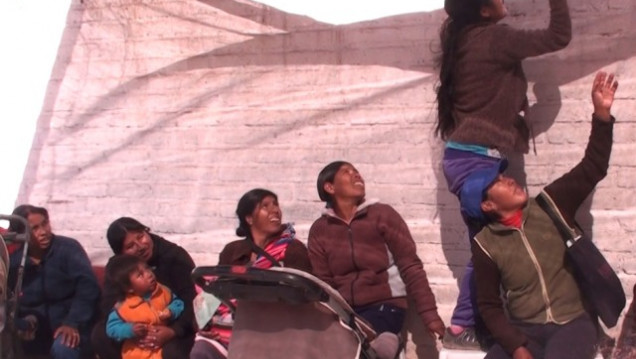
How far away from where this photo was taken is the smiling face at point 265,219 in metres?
6.09

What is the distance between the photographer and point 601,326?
19.0ft

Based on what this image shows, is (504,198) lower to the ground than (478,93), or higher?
lower

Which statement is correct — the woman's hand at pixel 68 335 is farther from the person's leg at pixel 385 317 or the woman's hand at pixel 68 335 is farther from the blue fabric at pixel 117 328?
the person's leg at pixel 385 317

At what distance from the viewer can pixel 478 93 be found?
224 inches

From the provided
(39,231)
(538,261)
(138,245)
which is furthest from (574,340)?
(39,231)

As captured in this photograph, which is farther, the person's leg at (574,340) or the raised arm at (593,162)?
the raised arm at (593,162)

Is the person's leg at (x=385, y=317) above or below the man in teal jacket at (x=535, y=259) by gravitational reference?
below

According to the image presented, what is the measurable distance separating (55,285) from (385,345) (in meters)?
2.21

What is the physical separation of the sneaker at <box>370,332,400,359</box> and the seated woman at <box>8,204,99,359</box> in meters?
1.93

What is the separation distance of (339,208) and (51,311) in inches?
72.6

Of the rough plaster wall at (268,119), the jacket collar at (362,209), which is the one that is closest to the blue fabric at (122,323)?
the rough plaster wall at (268,119)

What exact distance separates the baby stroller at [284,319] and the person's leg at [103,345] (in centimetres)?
113

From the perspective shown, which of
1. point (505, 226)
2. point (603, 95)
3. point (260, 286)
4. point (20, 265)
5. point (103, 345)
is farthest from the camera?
point (20, 265)

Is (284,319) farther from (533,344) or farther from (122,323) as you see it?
(122,323)
